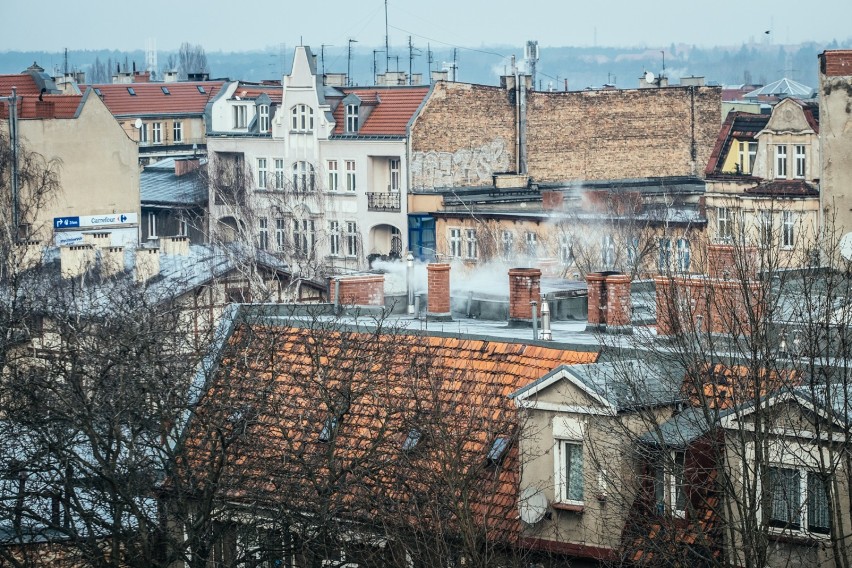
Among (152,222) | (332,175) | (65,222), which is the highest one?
(332,175)

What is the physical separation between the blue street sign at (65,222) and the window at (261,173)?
480 inches

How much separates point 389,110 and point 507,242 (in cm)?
1412

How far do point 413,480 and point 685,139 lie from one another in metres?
57.0

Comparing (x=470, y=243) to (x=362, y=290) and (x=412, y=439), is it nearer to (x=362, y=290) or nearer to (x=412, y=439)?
(x=362, y=290)

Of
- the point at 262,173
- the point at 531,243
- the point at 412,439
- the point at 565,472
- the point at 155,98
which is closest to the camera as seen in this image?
the point at 565,472

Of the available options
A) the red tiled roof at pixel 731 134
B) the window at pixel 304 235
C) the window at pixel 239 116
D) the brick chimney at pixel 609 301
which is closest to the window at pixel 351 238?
the window at pixel 304 235

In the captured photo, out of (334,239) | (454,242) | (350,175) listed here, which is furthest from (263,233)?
(454,242)

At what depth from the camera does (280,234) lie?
243 ft

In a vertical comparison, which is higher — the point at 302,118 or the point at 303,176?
the point at 302,118

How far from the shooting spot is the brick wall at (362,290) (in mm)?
31422

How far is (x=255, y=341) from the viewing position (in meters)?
27.6

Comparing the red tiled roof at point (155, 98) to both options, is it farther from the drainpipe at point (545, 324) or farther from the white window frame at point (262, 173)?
the drainpipe at point (545, 324)

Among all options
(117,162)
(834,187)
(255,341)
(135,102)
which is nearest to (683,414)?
(255,341)

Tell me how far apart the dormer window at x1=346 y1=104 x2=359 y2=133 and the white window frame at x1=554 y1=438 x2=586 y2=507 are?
2145 inches
